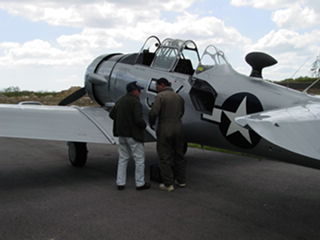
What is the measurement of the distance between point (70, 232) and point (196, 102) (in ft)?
9.54

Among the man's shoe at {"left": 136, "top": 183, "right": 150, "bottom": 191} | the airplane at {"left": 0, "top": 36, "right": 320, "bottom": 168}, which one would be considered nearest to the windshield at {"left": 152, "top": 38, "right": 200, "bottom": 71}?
the airplane at {"left": 0, "top": 36, "right": 320, "bottom": 168}

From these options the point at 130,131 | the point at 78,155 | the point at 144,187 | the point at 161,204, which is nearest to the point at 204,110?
the point at 130,131

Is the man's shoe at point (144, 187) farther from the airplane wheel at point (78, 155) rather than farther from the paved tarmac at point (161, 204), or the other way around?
the airplane wheel at point (78, 155)

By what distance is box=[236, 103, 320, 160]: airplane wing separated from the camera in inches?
112

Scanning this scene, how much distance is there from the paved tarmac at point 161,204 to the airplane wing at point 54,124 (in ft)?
2.40

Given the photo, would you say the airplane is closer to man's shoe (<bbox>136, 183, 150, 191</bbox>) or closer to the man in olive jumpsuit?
the man in olive jumpsuit

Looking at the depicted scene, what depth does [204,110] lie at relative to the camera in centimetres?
578

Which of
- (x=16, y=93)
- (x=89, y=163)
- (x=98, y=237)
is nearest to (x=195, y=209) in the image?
(x=98, y=237)

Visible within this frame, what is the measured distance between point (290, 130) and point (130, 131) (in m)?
2.95

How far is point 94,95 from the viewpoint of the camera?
870 cm

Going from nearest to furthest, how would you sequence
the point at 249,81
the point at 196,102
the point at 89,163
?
the point at 249,81 < the point at 196,102 < the point at 89,163

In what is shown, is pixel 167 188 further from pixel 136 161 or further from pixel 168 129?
pixel 168 129

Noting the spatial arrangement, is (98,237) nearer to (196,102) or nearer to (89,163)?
(196,102)

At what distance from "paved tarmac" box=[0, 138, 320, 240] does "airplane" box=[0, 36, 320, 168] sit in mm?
679
